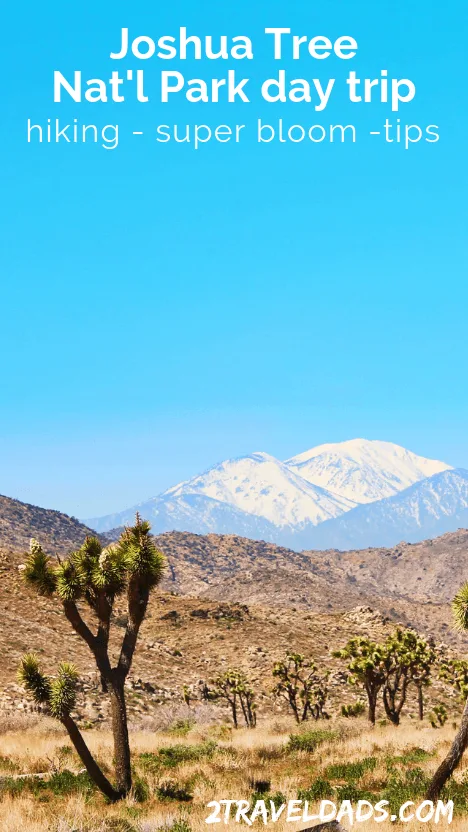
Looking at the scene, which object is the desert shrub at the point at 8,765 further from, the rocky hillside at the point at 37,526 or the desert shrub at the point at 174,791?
the rocky hillside at the point at 37,526

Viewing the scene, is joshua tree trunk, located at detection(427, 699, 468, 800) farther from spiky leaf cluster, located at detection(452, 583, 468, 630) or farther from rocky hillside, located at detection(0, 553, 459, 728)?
rocky hillside, located at detection(0, 553, 459, 728)

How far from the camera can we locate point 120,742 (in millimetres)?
15188

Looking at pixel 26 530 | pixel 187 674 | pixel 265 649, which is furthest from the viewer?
pixel 26 530

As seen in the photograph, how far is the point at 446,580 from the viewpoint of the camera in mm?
155375

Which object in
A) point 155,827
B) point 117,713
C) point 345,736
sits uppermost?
point 117,713

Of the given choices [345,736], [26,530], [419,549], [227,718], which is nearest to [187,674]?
[227,718]

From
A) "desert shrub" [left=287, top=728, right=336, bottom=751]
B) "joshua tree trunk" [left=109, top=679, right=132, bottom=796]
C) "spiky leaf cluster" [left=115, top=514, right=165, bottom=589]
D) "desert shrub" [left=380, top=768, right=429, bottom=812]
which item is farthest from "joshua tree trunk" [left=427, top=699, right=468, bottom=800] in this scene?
"desert shrub" [left=287, top=728, right=336, bottom=751]

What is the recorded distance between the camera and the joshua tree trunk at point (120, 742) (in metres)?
15.0

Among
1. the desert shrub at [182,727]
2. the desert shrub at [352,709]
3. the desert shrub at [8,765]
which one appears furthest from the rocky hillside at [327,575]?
the desert shrub at [8,765]

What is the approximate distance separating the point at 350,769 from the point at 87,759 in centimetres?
729

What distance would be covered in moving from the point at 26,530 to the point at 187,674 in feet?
298

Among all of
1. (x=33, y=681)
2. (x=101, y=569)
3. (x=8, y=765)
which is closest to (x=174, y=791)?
(x=33, y=681)

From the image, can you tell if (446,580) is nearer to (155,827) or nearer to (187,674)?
(187,674)

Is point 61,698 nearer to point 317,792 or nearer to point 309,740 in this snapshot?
point 317,792
